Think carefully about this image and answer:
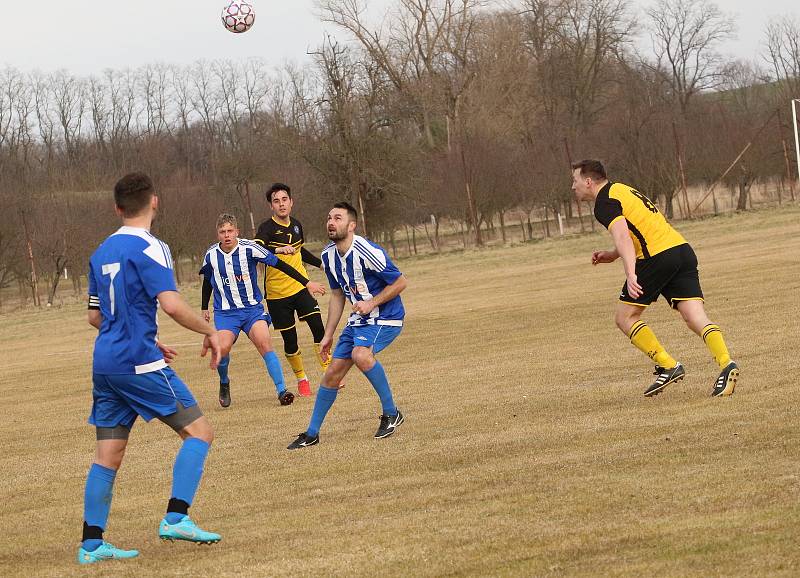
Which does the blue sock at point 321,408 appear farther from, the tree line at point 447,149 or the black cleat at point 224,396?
the tree line at point 447,149

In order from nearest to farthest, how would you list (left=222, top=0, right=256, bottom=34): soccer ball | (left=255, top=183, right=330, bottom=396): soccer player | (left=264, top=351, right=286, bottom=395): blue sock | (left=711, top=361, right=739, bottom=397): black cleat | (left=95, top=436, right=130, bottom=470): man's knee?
(left=95, top=436, right=130, bottom=470): man's knee < (left=711, top=361, right=739, bottom=397): black cleat < (left=264, top=351, right=286, bottom=395): blue sock < (left=255, top=183, right=330, bottom=396): soccer player < (left=222, top=0, right=256, bottom=34): soccer ball

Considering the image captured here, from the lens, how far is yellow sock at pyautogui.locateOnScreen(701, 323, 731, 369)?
369 inches

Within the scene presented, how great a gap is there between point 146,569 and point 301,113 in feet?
172

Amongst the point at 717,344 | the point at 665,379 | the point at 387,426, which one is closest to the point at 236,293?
the point at 387,426

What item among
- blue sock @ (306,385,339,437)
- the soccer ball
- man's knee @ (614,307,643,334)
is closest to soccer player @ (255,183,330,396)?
blue sock @ (306,385,339,437)

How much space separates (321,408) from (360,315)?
33.2 inches

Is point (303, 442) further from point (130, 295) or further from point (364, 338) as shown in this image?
point (130, 295)

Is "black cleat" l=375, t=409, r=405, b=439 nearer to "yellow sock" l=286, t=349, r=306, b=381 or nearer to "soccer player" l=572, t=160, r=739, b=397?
"soccer player" l=572, t=160, r=739, b=397

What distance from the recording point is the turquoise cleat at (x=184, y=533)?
5906 mm

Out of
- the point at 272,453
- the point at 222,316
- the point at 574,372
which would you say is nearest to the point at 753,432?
the point at 272,453

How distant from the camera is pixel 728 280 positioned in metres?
21.5

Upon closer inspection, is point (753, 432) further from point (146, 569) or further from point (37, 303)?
point (37, 303)

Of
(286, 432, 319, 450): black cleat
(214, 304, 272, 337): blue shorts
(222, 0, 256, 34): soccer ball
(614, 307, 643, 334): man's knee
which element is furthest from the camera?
→ (222, 0, 256, 34): soccer ball

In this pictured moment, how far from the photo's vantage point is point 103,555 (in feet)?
19.4
